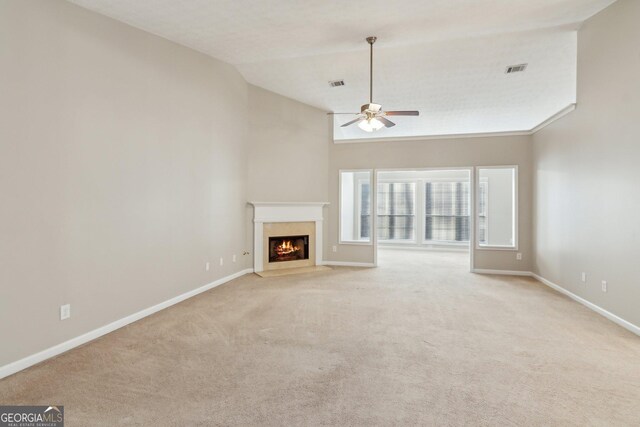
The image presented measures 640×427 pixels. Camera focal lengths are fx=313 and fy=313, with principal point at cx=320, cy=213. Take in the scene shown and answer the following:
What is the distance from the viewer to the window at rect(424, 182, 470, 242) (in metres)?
9.57

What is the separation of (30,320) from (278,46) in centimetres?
393

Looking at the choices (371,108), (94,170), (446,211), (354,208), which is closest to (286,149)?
(354,208)

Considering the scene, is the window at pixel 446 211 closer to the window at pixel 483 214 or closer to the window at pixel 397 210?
the window at pixel 397 210

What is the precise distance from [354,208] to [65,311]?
5478mm

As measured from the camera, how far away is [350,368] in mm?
2453

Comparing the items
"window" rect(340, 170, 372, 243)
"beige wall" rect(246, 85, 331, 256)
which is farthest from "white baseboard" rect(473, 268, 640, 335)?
"beige wall" rect(246, 85, 331, 256)

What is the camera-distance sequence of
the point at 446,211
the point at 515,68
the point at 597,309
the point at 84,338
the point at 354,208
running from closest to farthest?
1. the point at 84,338
2. the point at 597,309
3. the point at 515,68
4. the point at 354,208
5. the point at 446,211

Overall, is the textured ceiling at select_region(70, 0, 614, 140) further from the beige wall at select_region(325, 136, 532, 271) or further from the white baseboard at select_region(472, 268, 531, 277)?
the white baseboard at select_region(472, 268, 531, 277)

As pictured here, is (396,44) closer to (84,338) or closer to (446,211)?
(84,338)

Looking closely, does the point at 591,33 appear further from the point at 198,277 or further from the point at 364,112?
the point at 198,277

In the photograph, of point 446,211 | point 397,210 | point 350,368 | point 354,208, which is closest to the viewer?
point 350,368

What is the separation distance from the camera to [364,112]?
3895 mm

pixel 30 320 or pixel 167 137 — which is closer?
pixel 30 320

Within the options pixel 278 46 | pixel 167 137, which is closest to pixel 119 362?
pixel 167 137
